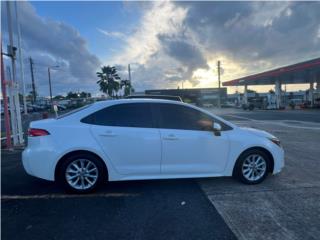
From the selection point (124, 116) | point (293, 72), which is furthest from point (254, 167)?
point (293, 72)

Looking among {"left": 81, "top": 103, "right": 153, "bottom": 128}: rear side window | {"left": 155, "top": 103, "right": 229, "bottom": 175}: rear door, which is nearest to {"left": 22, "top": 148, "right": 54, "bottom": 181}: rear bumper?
{"left": 81, "top": 103, "right": 153, "bottom": 128}: rear side window

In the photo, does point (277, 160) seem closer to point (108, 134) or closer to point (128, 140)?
point (128, 140)

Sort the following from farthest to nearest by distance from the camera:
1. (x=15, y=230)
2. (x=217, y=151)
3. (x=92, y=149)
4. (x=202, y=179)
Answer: (x=202, y=179), (x=217, y=151), (x=92, y=149), (x=15, y=230)

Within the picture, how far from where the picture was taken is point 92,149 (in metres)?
4.86

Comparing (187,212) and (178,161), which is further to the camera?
(178,161)

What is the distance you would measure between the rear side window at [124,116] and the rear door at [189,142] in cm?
26

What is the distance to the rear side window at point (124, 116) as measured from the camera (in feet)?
16.5

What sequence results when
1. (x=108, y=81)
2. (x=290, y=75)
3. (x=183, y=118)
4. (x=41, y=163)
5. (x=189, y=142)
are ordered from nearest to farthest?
1. (x=41, y=163)
2. (x=189, y=142)
3. (x=183, y=118)
4. (x=290, y=75)
5. (x=108, y=81)

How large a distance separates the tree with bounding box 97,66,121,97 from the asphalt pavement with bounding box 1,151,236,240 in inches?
2215

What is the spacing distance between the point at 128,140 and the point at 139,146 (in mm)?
217

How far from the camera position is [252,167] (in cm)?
536

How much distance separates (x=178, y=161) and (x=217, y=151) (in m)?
0.74

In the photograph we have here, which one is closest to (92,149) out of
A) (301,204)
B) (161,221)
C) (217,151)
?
(161,221)

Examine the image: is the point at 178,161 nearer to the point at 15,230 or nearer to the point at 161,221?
the point at 161,221
